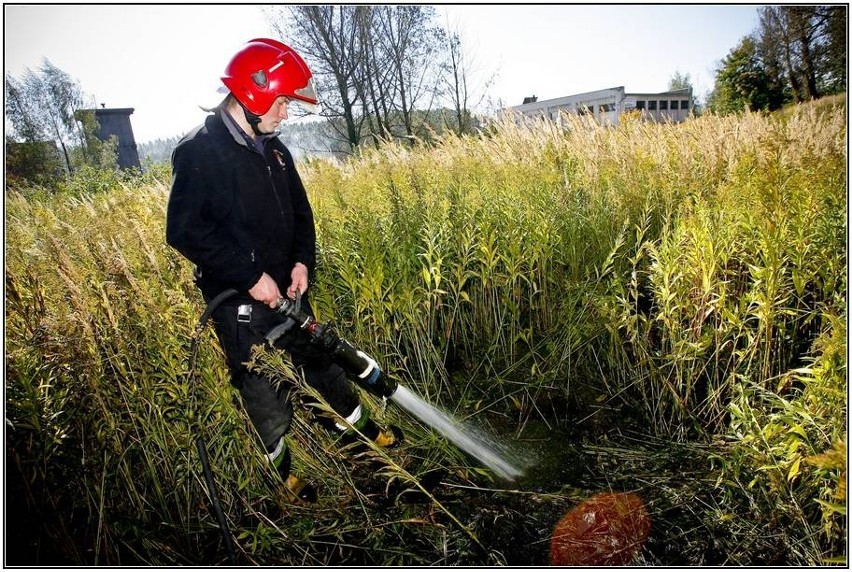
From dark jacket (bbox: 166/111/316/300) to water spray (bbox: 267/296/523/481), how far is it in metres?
0.27

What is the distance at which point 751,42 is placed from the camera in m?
20.3

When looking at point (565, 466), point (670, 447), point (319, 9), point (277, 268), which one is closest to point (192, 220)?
point (277, 268)

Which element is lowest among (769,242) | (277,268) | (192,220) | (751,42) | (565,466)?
(565,466)

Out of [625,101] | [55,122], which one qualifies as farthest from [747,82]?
[55,122]

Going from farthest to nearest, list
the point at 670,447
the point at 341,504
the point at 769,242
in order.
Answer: the point at 670,447 → the point at 341,504 → the point at 769,242

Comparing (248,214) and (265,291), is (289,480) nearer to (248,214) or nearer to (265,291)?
(265,291)

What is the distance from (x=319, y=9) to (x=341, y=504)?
18.7 meters

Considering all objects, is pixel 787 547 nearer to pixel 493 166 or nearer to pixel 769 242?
pixel 769 242

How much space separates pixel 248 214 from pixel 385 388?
1.12 meters

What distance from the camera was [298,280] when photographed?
7.48 ft

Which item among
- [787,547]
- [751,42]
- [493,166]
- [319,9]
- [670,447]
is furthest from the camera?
[751,42]

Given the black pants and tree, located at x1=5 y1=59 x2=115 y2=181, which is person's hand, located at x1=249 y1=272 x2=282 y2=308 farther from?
tree, located at x1=5 y1=59 x2=115 y2=181

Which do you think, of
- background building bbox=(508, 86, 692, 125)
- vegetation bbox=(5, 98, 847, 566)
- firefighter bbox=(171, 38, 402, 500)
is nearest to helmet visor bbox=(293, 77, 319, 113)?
firefighter bbox=(171, 38, 402, 500)

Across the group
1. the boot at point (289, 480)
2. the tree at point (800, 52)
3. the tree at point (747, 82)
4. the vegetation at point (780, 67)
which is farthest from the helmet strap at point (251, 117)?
the tree at point (747, 82)
